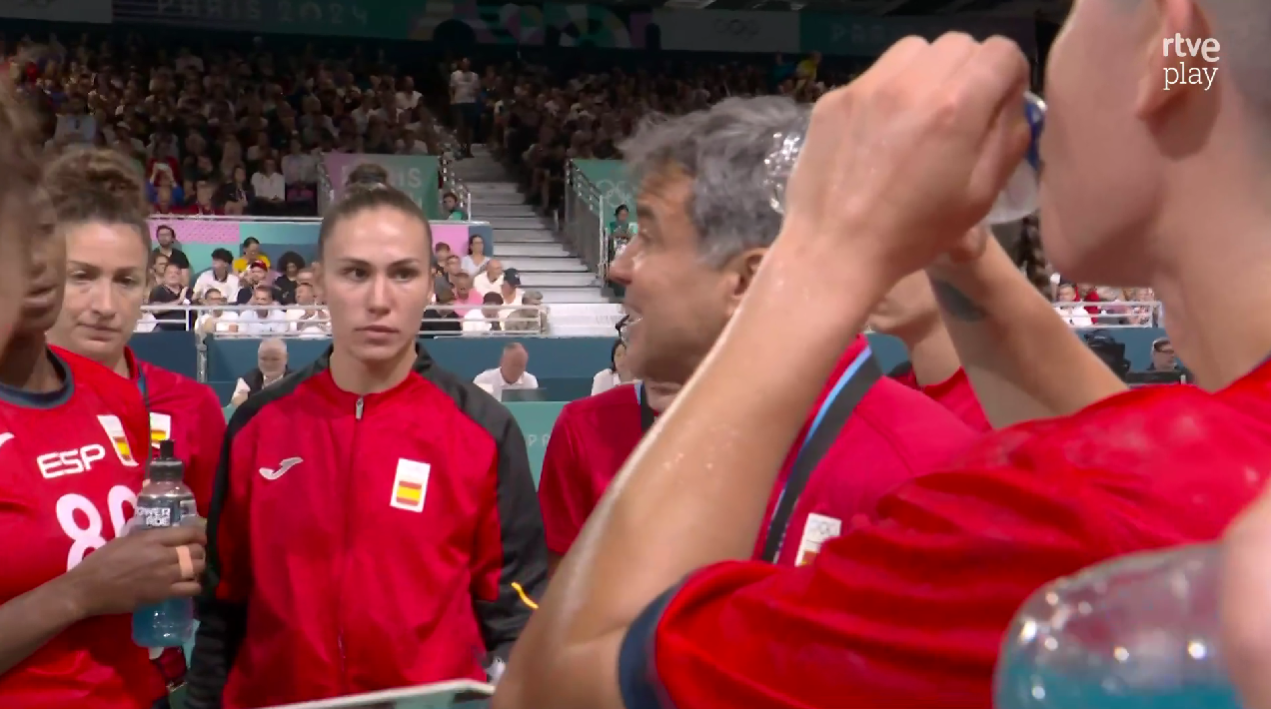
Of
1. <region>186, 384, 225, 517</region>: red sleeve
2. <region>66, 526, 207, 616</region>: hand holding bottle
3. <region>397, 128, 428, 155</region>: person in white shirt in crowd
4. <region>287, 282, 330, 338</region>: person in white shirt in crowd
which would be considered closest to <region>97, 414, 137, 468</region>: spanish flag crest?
<region>66, 526, 207, 616</region>: hand holding bottle

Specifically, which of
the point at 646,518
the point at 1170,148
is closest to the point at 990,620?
the point at 646,518

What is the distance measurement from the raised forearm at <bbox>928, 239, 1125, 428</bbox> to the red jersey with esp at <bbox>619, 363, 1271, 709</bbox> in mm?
356

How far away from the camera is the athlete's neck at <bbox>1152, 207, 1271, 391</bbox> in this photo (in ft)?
2.07

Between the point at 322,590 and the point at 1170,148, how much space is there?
1.86 m

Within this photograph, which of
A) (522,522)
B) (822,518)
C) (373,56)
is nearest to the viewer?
(822,518)

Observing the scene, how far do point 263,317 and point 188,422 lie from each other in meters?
6.51

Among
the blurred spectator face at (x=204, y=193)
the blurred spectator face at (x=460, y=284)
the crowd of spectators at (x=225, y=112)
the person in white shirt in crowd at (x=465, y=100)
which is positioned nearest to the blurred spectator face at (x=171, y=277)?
the blurred spectator face at (x=460, y=284)

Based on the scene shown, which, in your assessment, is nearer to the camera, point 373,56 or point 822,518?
point 822,518

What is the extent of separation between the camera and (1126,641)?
0.35 m

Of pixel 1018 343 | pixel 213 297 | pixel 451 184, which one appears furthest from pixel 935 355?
pixel 451 184

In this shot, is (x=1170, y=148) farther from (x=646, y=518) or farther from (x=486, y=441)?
(x=486, y=441)

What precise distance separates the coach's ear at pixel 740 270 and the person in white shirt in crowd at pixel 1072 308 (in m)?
8.15

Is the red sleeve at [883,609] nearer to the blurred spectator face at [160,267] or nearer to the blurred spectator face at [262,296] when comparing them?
the blurred spectator face at [262,296]

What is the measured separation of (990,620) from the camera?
52 cm
